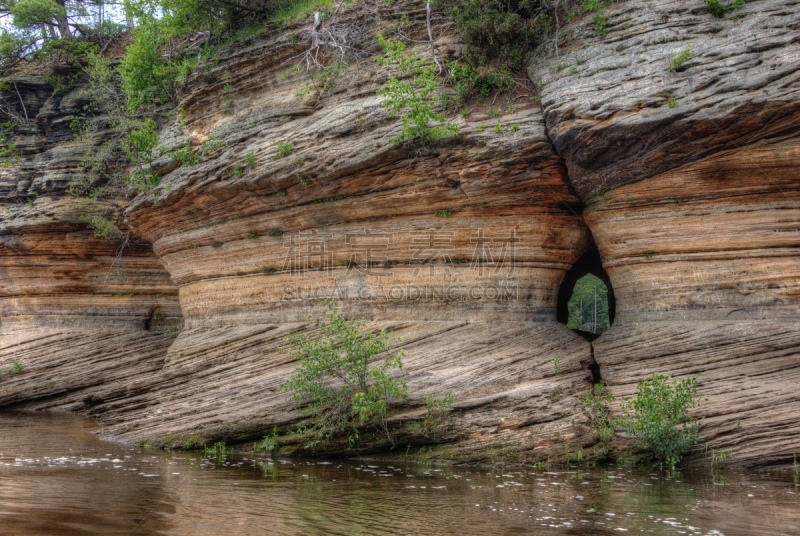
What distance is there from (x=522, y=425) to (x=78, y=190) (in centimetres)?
1436

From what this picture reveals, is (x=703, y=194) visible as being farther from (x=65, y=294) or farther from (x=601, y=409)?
(x=65, y=294)

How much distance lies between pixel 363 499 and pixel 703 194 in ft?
22.8

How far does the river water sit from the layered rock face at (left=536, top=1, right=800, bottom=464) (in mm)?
1562

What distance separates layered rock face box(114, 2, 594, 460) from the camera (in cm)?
1253

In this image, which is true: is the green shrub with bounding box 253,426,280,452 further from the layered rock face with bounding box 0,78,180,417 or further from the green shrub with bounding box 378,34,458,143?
the layered rock face with bounding box 0,78,180,417

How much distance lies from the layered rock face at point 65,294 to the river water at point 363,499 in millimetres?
8342

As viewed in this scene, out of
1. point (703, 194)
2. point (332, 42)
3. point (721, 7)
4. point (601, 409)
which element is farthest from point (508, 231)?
point (332, 42)

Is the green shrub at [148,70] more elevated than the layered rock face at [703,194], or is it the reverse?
the green shrub at [148,70]

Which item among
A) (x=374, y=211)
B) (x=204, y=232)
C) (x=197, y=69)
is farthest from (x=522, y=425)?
(x=197, y=69)

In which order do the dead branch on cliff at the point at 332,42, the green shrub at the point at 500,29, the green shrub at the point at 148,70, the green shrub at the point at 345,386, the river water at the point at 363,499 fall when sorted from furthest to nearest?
the green shrub at the point at 148,70 < the dead branch on cliff at the point at 332,42 < the green shrub at the point at 500,29 < the green shrub at the point at 345,386 < the river water at the point at 363,499

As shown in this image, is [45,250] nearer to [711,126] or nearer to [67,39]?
[67,39]

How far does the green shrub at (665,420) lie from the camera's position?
1055 centimetres

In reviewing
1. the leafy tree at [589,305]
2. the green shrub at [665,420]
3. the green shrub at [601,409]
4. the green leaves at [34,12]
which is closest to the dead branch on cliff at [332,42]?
the green shrub at [601,409]

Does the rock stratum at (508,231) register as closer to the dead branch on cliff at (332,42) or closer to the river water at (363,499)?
the dead branch on cliff at (332,42)
